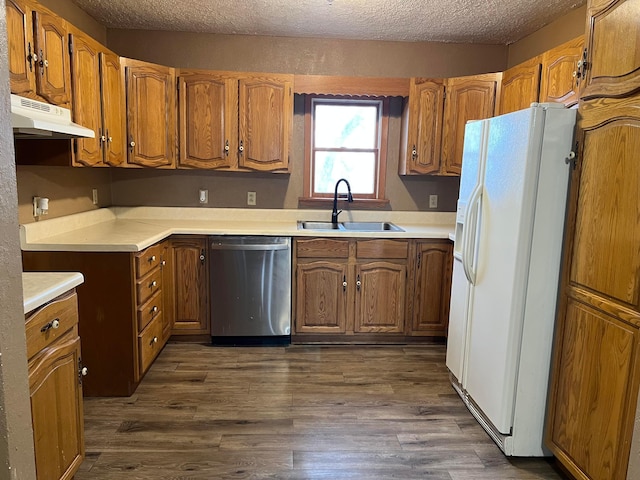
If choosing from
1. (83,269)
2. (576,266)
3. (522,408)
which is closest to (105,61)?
(83,269)

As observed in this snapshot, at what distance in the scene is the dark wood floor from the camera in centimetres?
194

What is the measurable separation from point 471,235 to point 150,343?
2.02 meters

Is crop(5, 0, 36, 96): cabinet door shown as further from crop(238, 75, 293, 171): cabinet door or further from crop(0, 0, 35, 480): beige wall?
crop(238, 75, 293, 171): cabinet door

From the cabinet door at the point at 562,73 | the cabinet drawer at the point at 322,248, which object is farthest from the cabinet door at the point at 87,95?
the cabinet door at the point at 562,73

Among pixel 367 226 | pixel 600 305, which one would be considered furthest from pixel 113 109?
pixel 600 305

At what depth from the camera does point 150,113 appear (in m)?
3.17

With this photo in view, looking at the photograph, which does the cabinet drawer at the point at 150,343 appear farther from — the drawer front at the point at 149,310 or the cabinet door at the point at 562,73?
the cabinet door at the point at 562,73

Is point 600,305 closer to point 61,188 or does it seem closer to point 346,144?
point 346,144

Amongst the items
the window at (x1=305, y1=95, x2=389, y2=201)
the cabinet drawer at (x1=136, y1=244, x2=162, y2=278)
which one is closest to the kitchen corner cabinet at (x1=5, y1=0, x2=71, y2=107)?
the cabinet drawer at (x1=136, y1=244, x2=162, y2=278)

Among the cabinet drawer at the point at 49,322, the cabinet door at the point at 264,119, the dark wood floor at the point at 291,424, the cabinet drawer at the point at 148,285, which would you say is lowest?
the dark wood floor at the point at 291,424

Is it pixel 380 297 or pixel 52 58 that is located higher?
pixel 52 58

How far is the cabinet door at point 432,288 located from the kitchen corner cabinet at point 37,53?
8.04ft

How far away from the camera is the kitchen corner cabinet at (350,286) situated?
3.20 meters

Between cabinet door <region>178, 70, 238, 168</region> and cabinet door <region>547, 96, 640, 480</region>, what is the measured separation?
2333 mm
